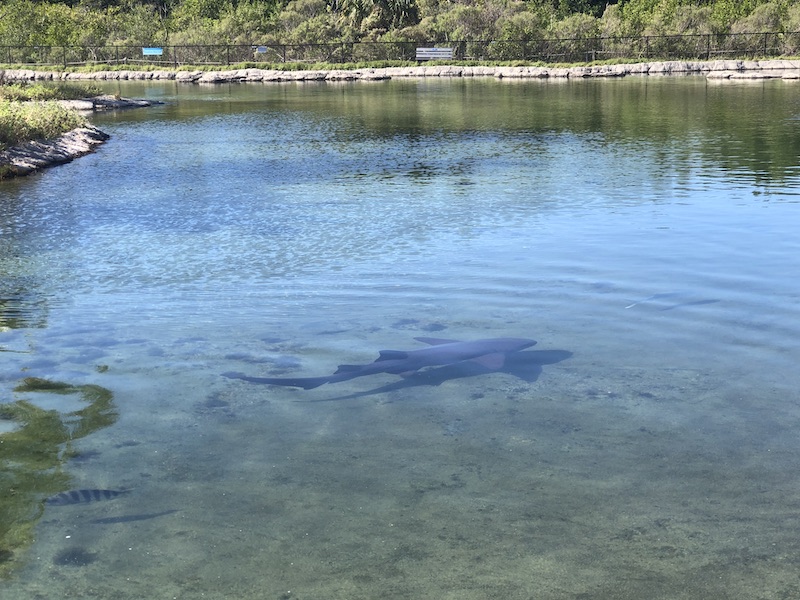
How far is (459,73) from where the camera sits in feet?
186

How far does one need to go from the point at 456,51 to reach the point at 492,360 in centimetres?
6242

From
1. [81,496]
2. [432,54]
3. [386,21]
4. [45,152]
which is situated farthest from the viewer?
[386,21]

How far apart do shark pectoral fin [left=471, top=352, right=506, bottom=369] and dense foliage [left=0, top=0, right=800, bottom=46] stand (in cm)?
5720

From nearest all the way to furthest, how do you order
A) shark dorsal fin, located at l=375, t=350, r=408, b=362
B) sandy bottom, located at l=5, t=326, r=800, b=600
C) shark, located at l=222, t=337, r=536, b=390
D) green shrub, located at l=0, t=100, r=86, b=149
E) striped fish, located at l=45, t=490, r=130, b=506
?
Answer: sandy bottom, located at l=5, t=326, r=800, b=600 < striped fish, located at l=45, t=490, r=130, b=506 < shark, located at l=222, t=337, r=536, b=390 < shark dorsal fin, located at l=375, t=350, r=408, b=362 < green shrub, located at l=0, t=100, r=86, b=149

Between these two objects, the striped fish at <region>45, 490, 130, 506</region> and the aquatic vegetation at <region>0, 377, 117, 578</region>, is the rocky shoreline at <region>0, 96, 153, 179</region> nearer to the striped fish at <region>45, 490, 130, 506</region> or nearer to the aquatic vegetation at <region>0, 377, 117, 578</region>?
the aquatic vegetation at <region>0, 377, 117, 578</region>

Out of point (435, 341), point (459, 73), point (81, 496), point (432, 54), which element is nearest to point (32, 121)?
point (435, 341)

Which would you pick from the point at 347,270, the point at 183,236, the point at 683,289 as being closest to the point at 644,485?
the point at 683,289

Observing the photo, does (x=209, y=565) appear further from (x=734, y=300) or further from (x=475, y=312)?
(x=734, y=300)

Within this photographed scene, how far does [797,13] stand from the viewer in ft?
193

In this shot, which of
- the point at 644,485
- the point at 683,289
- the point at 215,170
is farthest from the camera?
the point at 215,170

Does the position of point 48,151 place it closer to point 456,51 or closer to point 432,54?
point 432,54

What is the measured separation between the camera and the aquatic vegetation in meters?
5.25

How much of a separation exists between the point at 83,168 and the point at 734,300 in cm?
1523

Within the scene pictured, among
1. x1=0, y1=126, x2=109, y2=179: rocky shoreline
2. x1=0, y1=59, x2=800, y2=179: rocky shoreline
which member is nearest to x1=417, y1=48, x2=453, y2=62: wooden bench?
x1=0, y1=59, x2=800, y2=179: rocky shoreline
